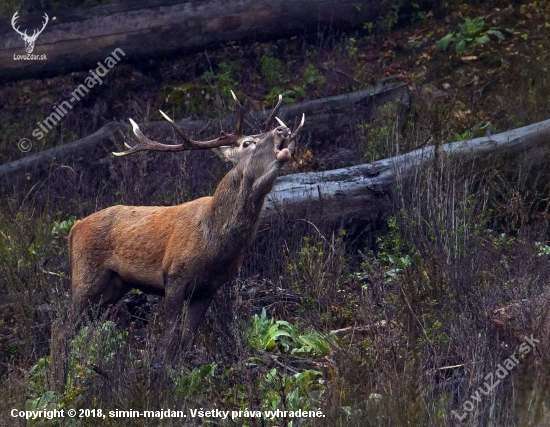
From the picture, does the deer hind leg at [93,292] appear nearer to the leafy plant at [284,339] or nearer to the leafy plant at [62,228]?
the leafy plant at [284,339]

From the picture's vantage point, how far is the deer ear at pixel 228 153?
21.2 feet

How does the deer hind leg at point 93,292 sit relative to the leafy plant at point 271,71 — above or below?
above

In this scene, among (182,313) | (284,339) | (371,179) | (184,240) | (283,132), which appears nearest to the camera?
(182,313)

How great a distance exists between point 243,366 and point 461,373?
1342 millimetres

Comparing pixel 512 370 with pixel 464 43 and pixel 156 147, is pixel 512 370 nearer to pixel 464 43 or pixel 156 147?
pixel 156 147

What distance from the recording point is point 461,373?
5.52 meters

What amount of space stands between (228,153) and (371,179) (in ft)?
7.59

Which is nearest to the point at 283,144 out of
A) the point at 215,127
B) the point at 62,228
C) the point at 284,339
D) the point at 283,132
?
the point at 283,132

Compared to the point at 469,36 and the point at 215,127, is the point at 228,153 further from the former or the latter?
the point at 469,36

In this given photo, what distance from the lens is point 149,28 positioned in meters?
11.7

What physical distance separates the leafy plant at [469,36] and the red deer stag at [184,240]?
5799 mm

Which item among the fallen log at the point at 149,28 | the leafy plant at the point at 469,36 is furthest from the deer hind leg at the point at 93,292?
the leafy plant at the point at 469,36

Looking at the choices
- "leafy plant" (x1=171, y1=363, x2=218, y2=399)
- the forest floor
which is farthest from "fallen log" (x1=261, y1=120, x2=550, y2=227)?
Answer: "leafy plant" (x1=171, y1=363, x2=218, y2=399)

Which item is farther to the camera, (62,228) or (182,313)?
(62,228)
